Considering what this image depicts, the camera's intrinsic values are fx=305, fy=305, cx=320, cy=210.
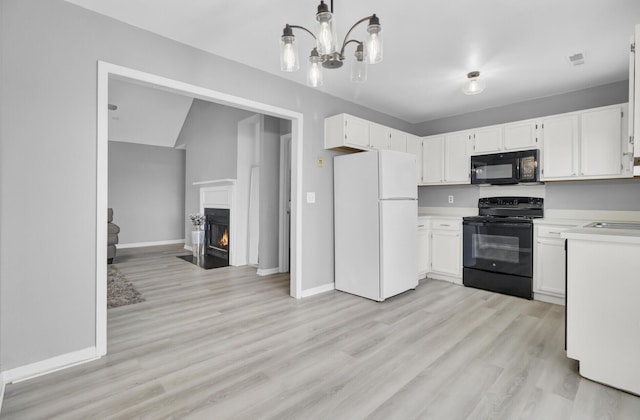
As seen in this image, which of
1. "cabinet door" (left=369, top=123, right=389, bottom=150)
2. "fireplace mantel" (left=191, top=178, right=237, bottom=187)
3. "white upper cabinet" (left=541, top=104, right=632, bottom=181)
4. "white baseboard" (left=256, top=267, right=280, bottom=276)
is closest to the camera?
"white upper cabinet" (left=541, top=104, right=632, bottom=181)

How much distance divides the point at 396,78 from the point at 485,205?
218cm

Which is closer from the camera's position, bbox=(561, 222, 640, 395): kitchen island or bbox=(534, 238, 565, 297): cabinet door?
bbox=(561, 222, 640, 395): kitchen island

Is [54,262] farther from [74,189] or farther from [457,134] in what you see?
[457,134]

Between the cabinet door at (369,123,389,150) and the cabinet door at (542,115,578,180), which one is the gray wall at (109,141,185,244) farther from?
the cabinet door at (542,115,578,180)

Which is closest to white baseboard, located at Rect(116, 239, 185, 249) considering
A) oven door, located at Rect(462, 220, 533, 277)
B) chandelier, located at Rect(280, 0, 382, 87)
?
oven door, located at Rect(462, 220, 533, 277)

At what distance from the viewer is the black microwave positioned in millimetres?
3619

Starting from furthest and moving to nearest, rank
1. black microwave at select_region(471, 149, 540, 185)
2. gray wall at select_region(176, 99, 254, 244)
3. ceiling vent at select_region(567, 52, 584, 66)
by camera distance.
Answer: gray wall at select_region(176, 99, 254, 244) → black microwave at select_region(471, 149, 540, 185) → ceiling vent at select_region(567, 52, 584, 66)

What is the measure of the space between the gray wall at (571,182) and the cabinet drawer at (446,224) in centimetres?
61

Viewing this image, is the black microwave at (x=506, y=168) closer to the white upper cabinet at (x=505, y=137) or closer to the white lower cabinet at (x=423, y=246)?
the white upper cabinet at (x=505, y=137)

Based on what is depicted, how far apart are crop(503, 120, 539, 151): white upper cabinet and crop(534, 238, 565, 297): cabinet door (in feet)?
3.81

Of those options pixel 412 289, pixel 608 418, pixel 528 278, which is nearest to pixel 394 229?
pixel 412 289

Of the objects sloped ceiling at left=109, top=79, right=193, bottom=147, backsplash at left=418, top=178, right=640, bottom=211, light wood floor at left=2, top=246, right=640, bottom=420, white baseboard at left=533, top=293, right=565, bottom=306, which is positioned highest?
sloped ceiling at left=109, top=79, right=193, bottom=147

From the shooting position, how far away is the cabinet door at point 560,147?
3.39 m

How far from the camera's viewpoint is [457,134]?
4305mm
